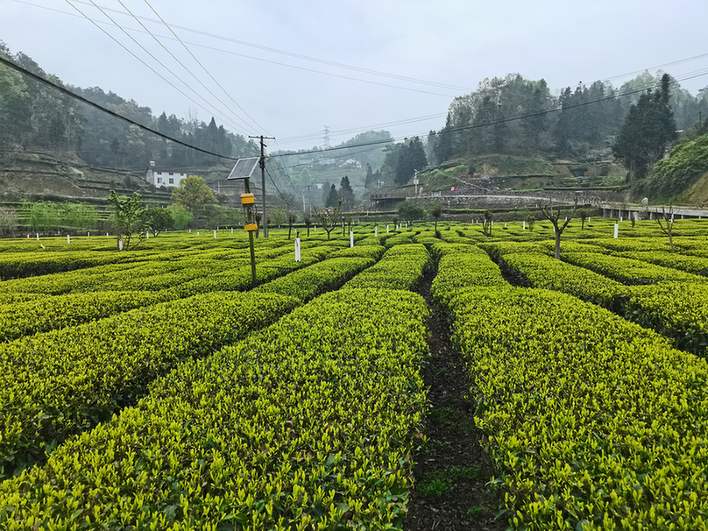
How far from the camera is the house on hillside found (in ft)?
376

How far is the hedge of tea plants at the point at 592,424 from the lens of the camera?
2646 mm

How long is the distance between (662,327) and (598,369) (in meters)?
3.46

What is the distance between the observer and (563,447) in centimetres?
322

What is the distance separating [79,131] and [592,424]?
450ft

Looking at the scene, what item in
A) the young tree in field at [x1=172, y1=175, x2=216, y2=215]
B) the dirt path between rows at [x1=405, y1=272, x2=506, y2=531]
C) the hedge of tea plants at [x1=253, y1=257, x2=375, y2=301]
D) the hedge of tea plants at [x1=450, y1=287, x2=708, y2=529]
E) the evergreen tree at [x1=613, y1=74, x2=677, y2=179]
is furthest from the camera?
the young tree in field at [x1=172, y1=175, x2=216, y2=215]

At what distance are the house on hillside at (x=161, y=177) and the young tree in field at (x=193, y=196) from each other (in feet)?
131

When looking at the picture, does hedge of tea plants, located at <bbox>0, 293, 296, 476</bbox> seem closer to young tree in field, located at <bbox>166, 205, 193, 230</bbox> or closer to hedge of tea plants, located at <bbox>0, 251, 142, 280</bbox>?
hedge of tea plants, located at <bbox>0, 251, 142, 280</bbox>

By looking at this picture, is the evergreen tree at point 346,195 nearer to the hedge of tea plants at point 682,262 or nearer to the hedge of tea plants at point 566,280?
the hedge of tea plants at point 682,262

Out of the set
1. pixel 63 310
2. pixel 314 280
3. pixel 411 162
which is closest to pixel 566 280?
pixel 314 280

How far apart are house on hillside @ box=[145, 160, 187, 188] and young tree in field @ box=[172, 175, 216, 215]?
1567 inches

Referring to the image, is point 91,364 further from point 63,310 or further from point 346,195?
point 346,195

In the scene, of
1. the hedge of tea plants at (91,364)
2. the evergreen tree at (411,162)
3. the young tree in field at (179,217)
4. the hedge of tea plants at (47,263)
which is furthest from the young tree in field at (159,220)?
the evergreen tree at (411,162)

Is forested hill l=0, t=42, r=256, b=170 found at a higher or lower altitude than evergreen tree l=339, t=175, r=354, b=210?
higher

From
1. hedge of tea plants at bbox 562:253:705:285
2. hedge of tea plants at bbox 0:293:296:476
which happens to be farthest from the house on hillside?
hedge of tea plants at bbox 0:293:296:476
